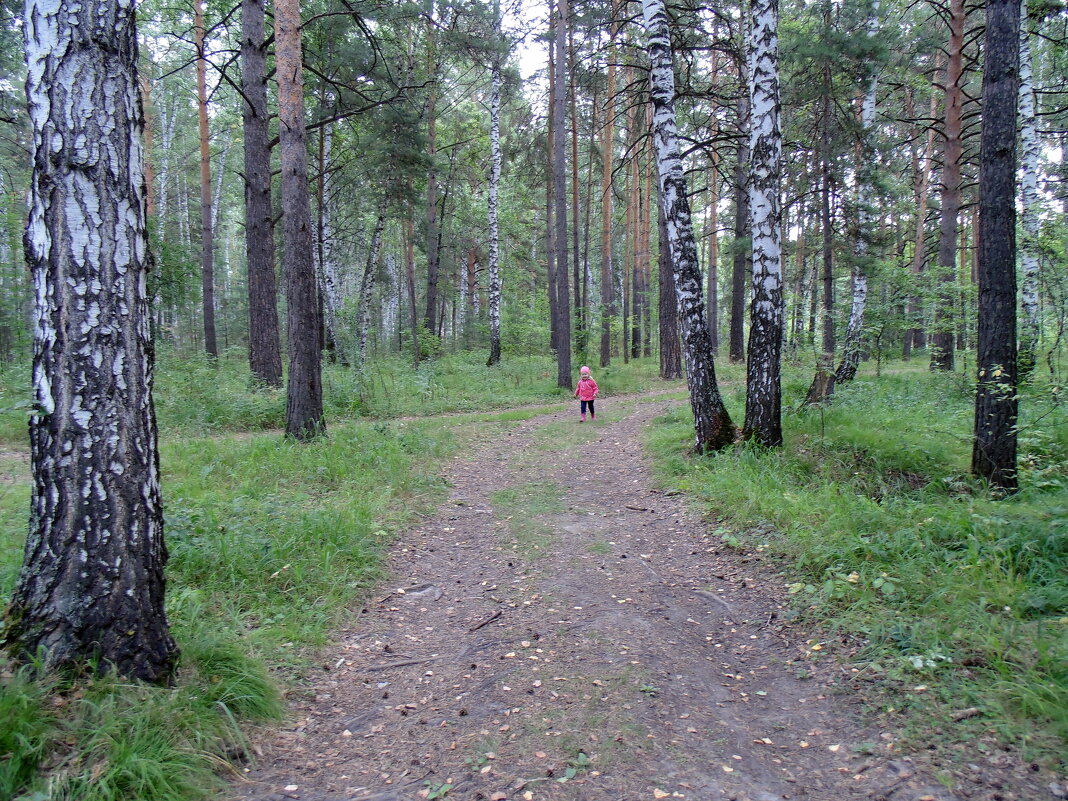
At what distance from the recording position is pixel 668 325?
1788 centimetres

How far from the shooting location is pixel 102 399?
8.55 ft

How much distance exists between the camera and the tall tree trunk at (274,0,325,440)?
7895mm

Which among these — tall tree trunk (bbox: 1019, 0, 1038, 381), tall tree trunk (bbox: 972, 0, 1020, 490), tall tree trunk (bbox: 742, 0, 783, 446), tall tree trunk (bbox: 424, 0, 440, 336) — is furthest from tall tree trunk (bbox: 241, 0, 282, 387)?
tall tree trunk (bbox: 1019, 0, 1038, 381)

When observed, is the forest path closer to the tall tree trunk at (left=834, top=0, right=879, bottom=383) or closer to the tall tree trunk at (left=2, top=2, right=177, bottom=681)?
the tall tree trunk at (left=2, top=2, right=177, bottom=681)

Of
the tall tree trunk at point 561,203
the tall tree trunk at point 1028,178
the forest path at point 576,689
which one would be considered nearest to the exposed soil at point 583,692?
the forest path at point 576,689

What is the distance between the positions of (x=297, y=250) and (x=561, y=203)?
30.5 ft

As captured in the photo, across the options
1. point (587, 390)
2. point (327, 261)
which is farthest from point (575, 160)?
point (587, 390)

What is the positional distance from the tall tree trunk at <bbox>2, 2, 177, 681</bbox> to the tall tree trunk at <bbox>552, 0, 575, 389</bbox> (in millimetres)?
13324

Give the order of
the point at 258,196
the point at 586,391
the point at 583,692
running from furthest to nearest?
the point at 586,391 < the point at 258,196 < the point at 583,692

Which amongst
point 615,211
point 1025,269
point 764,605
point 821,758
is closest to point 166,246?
point 764,605

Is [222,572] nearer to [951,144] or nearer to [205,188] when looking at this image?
[951,144]

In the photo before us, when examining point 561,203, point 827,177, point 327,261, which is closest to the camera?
point 827,177

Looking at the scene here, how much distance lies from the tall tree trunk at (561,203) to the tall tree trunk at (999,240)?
1090cm

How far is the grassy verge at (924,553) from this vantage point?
2777mm
